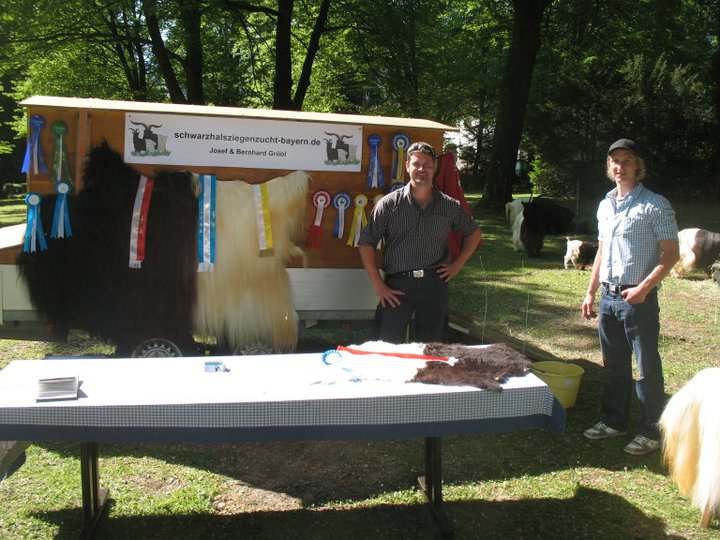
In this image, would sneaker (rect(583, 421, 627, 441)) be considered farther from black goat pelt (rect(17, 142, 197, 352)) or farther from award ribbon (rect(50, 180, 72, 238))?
award ribbon (rect(50, 180, 72, 238))

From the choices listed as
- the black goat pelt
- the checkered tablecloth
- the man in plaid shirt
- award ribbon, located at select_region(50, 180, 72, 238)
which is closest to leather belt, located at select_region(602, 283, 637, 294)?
the man in plaid shirt

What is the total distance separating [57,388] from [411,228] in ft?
7.16

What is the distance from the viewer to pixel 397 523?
10.2 ft

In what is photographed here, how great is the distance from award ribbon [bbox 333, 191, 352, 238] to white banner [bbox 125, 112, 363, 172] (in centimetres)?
19

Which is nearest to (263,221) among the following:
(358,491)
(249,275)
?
(249,275)

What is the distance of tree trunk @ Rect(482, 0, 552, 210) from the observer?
15.9 meters

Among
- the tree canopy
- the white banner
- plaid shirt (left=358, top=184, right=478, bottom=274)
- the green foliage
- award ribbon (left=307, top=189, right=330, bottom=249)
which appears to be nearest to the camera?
plaid shirt (left=358, top=184, right=478, bottom=274)

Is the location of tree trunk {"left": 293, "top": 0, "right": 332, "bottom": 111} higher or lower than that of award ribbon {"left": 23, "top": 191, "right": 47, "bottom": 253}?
higher

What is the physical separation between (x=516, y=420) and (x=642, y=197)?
1.67 metres

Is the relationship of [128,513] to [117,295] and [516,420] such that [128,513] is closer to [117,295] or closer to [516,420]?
[117,295]

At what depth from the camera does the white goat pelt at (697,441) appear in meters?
3.00

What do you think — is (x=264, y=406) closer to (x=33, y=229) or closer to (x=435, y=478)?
(x=435, y=478)

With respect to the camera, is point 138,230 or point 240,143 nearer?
point 138,230

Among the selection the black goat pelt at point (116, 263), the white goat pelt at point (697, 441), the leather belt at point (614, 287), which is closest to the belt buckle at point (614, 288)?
the leather belt at point (614, 287)
